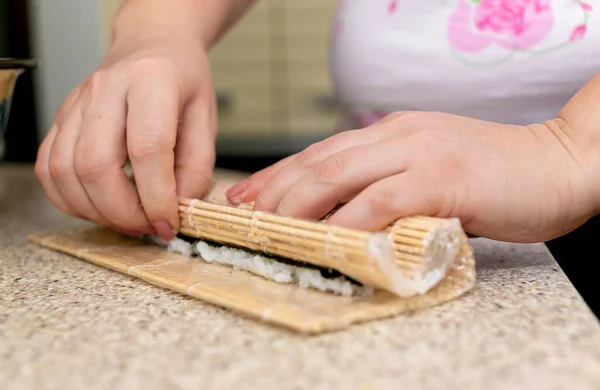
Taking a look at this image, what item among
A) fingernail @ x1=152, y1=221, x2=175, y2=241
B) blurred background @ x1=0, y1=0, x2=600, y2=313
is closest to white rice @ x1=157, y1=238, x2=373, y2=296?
fingernail @ x1=152, y1=221, x2=175, y2=241

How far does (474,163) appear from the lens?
1.58 feet

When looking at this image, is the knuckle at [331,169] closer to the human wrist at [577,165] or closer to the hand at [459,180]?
the hand at [459,180]

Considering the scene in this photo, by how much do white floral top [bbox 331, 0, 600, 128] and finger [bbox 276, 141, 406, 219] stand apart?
270 millimetres

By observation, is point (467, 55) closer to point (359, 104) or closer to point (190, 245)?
point (359, 104)

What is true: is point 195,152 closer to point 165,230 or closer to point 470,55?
point 165,230

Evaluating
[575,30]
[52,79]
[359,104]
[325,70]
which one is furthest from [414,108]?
[325,70]

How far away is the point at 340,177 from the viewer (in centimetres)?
48

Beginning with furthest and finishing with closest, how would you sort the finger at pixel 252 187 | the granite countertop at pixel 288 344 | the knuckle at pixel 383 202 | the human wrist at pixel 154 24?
the human wrist at pixel 154 24 < the finger at pixel 252 187 < the knuckle at pixel 383 202 < the granite countertop at pixel 288 344

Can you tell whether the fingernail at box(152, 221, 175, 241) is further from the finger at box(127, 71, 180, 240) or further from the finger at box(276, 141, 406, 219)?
the finger at box(276, 141, 406, 219)

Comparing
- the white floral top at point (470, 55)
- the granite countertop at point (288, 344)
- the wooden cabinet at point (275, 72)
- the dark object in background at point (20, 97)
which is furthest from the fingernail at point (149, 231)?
the wooden cabinet at point (275, 72)

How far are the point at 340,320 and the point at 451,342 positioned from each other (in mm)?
69

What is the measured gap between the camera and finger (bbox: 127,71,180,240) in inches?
23.6

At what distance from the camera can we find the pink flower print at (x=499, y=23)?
67cm

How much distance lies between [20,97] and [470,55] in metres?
1.31
